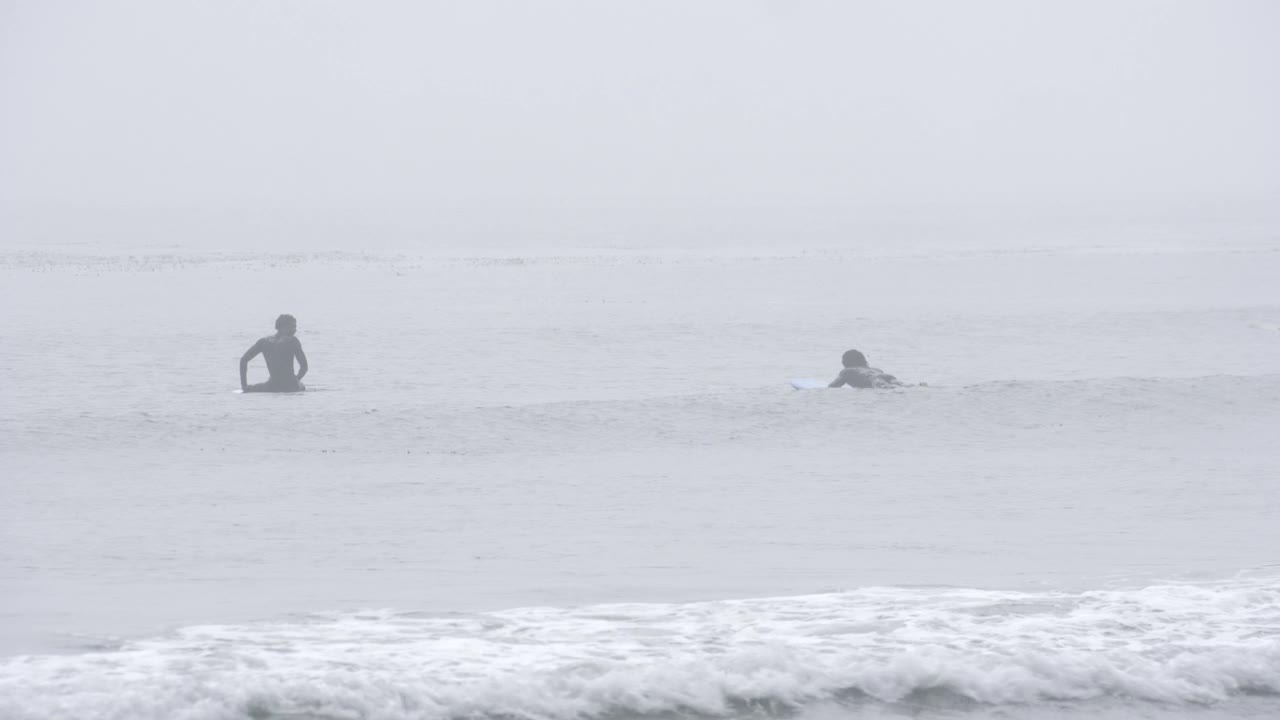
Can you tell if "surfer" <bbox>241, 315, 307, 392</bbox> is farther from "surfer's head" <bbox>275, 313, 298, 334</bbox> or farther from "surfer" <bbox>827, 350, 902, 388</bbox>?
"surfer" <bbox>827, 350, 902, 388</bbox>

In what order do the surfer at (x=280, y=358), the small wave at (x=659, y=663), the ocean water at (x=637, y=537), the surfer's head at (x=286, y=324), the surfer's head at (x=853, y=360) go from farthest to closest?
the surfer at (x=280, y=358) < the surfer's head at (x=286, y=324) < the surfer's head at (x=853, y=360) < the ocean water at (x=637, y=537) < the small wave at (x=659, y=663)

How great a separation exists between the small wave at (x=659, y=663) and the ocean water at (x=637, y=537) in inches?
0.6

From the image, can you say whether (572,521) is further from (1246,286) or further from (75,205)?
(75,205)

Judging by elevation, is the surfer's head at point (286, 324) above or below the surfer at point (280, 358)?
above

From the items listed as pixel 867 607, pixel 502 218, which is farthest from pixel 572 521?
pixel 502 218

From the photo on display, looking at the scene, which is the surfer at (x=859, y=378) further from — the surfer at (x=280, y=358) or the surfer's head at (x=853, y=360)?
the surfer at (x=280, y=358)

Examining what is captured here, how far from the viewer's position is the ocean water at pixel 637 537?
19.8 feet

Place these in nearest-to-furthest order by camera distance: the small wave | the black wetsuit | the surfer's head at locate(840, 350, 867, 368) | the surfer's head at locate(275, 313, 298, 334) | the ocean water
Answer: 1. the small wave
2. the ocean water
3. the black wetsuit
4. the surfer's head at locate(840, 350, 867, 368)
5. the surfer's head at locate(275, 313, 298, 334)

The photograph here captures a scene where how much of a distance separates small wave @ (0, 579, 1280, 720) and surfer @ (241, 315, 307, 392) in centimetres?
967

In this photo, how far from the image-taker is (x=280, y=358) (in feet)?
53.6

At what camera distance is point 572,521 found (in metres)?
9.87

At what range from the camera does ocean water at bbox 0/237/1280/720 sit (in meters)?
6.04

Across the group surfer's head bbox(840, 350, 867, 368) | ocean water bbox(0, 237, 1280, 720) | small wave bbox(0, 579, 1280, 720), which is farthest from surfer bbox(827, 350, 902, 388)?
small wave bbox(0, 579, 1280, 720)

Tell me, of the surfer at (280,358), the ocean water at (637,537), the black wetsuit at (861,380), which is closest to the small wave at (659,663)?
the ocean water at (637,537)
